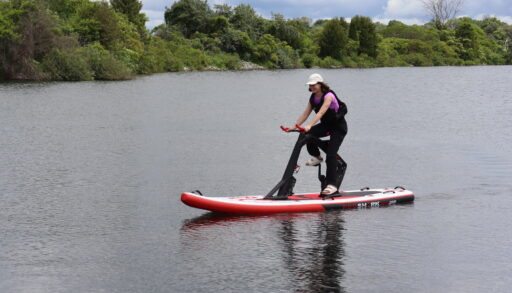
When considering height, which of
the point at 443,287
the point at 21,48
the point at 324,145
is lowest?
the point at 443,287

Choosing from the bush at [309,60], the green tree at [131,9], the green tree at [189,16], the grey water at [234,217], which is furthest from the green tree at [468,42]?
the grey water at [234,217]

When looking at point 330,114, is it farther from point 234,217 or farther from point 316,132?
point 234,217

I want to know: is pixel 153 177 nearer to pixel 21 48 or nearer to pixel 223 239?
pixel 223 239

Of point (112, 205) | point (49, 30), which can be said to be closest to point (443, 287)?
point (112, 205)

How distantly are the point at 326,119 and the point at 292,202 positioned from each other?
1.67 m

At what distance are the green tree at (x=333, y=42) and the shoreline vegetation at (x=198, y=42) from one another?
183 mm

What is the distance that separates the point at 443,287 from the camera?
8680 millimetres

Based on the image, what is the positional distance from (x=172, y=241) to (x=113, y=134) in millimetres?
16025

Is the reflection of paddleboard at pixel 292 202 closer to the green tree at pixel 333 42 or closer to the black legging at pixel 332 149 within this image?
the black legging at pixel 332 149

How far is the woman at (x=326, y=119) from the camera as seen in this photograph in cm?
1269

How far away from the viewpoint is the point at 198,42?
113625 millimetres

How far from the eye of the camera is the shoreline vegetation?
6731 centimetres

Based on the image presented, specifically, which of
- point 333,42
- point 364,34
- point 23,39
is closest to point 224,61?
point 333,42

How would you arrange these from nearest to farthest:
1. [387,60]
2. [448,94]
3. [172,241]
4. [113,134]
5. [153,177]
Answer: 1. [172,241]
2. [153,177]
3. [113,134]
4. [448,94]
5. [387,60]
